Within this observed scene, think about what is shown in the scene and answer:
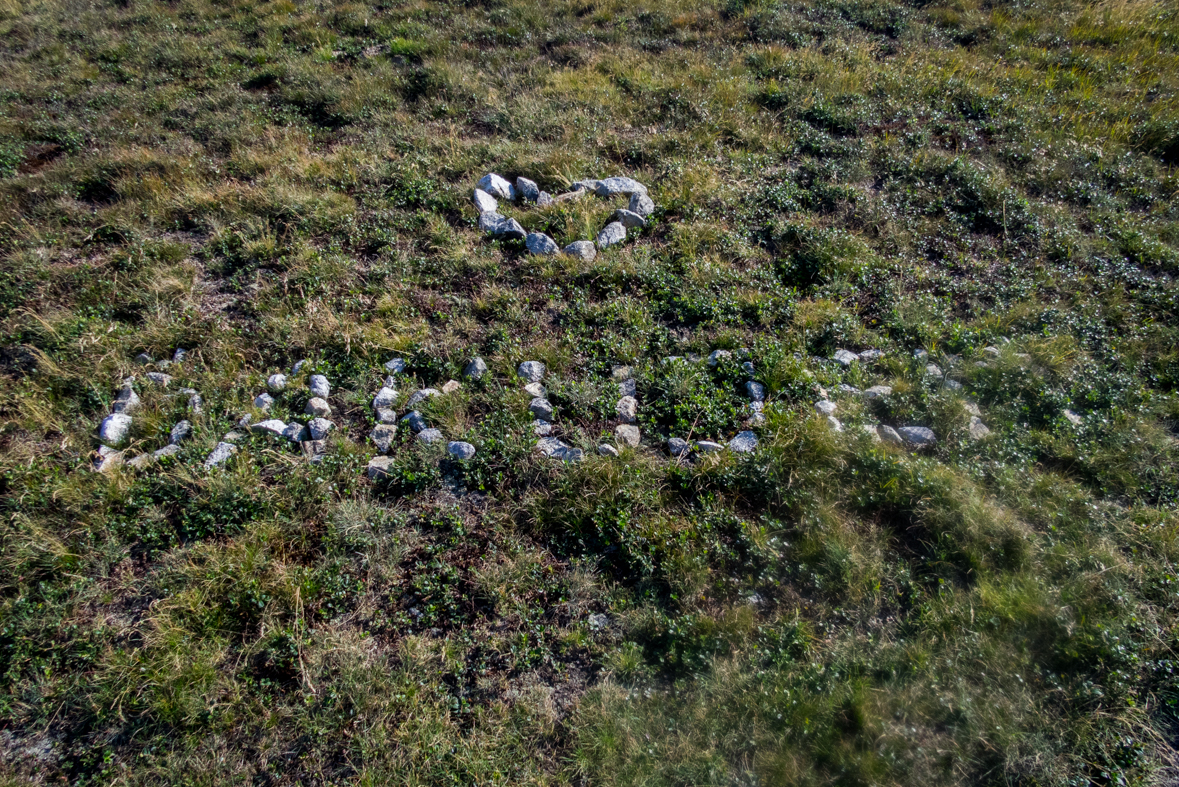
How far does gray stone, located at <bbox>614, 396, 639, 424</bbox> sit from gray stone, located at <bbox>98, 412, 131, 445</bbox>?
398 cm

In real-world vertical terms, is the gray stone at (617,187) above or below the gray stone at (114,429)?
above

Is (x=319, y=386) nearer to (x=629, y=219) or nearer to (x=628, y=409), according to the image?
(x=628, y=409)

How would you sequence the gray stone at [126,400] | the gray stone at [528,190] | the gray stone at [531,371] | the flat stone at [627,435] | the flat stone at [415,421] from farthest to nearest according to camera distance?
1. the gray stone at [528,190]
2. the gray stone at [531,371]
3. the gray stone at [126,400]
4. the flat stone at [415,421]
5. the flat stone at [627,435]

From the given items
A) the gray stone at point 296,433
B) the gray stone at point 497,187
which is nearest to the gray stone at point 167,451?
the gray stone at point 296,433

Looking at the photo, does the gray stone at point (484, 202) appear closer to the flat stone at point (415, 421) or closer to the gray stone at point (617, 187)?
the gray stone at point (617, 187)

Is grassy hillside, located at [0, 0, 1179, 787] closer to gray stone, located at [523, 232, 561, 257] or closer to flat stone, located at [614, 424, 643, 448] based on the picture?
flat stone, located at [614, 424, 643, 448]

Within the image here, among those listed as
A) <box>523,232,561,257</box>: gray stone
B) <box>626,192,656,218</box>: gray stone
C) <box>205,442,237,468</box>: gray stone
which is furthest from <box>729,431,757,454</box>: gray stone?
<box>205,442,237,468</box>: gray stone

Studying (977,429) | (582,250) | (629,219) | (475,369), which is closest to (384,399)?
(475,369)

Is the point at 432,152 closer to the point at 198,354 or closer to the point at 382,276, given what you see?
the point at 382,276

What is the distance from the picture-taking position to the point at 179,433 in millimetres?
5160

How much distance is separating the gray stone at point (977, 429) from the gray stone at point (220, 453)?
567cm

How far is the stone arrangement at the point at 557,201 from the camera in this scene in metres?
6.78

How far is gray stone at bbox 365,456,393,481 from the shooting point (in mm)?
4887

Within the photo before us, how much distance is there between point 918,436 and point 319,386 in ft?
16.0
